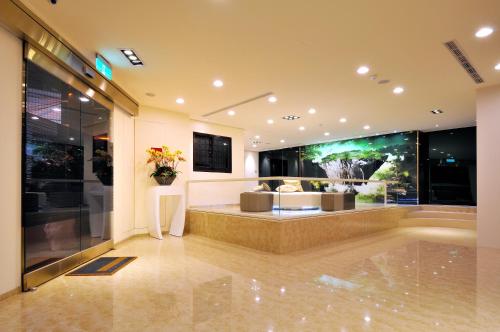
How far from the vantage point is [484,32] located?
3.61m

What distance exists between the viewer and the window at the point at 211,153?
848cm

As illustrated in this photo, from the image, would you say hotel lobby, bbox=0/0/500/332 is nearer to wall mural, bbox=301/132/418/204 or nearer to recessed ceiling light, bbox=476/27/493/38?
recessed ceiling light, bbox=476/27/493/38

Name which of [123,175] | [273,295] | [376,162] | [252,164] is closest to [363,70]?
[273,295]

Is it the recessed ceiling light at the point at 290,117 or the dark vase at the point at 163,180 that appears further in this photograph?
the recessed ceiling light at the point at 290,117

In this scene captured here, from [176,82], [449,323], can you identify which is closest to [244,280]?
[449,323]

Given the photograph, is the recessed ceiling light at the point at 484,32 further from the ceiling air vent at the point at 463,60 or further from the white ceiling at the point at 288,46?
the ceiling air vent at the point at 463,60

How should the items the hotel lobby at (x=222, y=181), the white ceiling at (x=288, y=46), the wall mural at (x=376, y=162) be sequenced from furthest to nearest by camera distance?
the wall mural at (x=376, y=162), the white ceiling at (x=288, y=46), the hotel lobby at (x=222, y=181)

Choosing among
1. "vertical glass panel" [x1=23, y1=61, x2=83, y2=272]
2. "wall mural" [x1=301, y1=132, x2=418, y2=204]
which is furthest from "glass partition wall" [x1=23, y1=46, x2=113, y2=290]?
"wall mural" [x1=301, y1=132, x2=418, y2=204]

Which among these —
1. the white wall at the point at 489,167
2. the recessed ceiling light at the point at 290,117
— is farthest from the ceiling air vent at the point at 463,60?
the recessed ceiling light at the point at 290,117

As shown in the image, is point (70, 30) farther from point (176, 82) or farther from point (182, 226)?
point (182, 226)

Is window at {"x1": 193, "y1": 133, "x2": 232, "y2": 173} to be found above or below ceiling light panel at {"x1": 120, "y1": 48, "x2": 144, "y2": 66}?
below

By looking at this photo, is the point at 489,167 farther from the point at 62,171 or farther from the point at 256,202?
the point at 62,171

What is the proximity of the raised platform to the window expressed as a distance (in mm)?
1921

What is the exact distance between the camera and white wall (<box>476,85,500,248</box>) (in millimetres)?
5535
